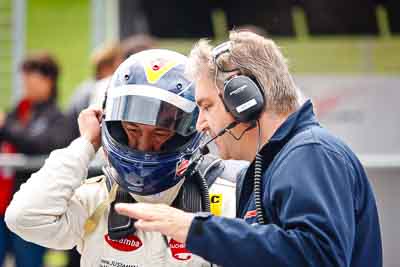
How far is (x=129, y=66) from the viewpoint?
114 inches

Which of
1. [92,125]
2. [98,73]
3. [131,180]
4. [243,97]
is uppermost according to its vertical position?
[243,97]

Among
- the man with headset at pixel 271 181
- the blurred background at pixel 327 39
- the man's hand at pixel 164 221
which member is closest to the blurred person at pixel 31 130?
the blurred background at pixel 327 39

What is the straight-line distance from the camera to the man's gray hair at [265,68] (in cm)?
253

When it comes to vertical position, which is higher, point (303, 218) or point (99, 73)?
point (303, 218)

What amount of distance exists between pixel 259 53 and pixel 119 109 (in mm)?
503

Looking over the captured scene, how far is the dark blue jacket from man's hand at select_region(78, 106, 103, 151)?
27.4 inches

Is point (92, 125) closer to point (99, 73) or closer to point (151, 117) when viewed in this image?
point (151, 117)

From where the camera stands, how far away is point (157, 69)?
2863 mm

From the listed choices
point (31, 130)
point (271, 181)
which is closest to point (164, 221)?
point (271, 181)

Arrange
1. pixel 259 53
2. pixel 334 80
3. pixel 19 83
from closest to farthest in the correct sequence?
pixel 259 53 → pixel 334 80 → pixel 19 83

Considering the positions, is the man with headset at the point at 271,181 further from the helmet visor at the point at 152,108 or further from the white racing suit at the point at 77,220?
the white racing suit at the point at 77,220

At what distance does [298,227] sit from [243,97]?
383 mm

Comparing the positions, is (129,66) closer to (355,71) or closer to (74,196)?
(74,196)

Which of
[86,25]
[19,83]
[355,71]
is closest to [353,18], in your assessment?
[355,71]
